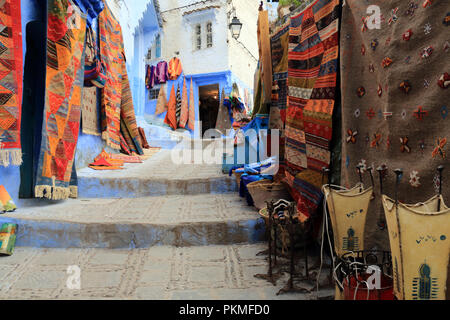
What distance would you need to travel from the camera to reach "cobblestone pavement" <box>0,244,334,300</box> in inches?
69.9

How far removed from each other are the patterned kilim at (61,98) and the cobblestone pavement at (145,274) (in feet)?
3.11

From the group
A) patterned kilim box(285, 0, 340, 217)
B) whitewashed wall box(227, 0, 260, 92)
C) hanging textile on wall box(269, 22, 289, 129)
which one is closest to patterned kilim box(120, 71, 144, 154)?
hanging textile on wall box(269, 22, 289, 129)

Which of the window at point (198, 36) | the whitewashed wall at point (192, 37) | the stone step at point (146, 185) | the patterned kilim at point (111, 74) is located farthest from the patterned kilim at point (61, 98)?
the window at point (198, 36)

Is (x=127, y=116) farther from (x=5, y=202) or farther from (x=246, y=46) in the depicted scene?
(x=246, y=46)

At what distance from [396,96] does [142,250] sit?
225 cm

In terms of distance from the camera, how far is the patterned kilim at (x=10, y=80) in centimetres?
242

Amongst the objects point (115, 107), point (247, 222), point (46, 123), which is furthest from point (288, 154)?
point (115, 107)

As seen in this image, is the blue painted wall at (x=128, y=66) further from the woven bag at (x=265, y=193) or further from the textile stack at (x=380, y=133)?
the textile stack at (x=380, y=133)

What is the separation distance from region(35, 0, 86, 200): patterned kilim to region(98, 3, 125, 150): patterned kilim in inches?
58.9

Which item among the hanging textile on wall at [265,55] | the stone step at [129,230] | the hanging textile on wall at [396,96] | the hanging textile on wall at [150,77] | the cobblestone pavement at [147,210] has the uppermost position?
the hanging textile on wall at [150,77]

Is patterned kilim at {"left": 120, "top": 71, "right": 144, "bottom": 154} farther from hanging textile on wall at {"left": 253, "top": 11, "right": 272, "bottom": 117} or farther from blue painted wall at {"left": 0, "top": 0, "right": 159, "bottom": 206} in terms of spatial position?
hanging textile on wall at {"left": 253, "top": 11, "right": 272, "bottom": 117}

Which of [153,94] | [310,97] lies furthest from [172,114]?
[310,97]
